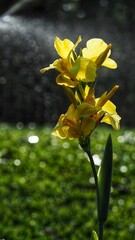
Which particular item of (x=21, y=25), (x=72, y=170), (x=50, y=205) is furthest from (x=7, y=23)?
(x=50, y=205)

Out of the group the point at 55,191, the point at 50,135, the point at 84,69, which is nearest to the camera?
the point at 84,69

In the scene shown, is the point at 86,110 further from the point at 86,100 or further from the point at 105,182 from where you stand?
the point at 105,182

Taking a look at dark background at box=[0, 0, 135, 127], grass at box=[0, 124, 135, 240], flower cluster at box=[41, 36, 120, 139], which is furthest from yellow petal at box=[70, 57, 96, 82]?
dark background at box=[0, 0, 135, 127]

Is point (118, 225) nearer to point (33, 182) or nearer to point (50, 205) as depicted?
point (50, 205)

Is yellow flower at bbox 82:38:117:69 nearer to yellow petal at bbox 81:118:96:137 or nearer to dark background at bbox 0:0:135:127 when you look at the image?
yellow petal at bbox 81:118:96:137

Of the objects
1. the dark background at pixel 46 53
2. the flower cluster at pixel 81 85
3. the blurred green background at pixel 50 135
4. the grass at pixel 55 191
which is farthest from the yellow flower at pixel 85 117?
the dark background at pixel 46 53

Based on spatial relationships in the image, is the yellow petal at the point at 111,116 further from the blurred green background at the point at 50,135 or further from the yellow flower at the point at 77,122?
the blurred green background at the point at 50,135

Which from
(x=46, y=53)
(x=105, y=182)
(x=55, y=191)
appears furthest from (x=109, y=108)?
(x=46, y=53)
